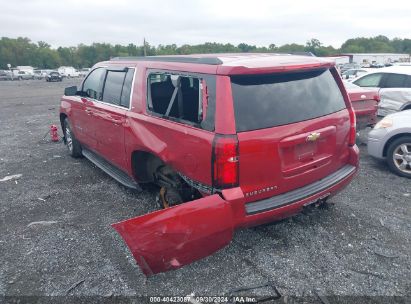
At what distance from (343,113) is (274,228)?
152 centimetres

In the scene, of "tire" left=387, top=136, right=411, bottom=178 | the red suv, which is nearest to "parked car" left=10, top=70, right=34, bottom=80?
the red suv

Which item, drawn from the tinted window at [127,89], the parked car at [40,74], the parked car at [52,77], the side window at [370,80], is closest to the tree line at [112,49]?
the parked car at [40,74]

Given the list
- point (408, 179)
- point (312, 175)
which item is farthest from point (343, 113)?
point (408, 179)

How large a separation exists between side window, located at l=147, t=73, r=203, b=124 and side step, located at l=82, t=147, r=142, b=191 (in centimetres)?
118

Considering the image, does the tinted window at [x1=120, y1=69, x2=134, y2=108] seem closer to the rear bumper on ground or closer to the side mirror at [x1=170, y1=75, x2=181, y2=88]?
the side mirror at [x1=170, y1=75, x2=181, y2=88]

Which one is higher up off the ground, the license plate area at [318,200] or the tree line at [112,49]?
the tree line at [112,49]

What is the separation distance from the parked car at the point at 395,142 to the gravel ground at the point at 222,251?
0.40m

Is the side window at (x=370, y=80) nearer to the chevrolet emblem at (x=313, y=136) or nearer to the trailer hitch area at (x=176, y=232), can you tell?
the chevrolet emblem at (x=313, y=136)

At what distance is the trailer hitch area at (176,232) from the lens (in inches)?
100

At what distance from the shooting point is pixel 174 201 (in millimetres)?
3711

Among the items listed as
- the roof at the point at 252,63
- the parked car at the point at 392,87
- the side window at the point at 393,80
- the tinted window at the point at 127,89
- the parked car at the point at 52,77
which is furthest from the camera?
the parked car at the point at 52,77

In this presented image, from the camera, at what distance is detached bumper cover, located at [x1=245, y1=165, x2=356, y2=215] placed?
297cm

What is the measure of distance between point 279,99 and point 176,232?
1513 millimetres

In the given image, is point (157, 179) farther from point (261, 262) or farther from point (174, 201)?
point (261, 262)
